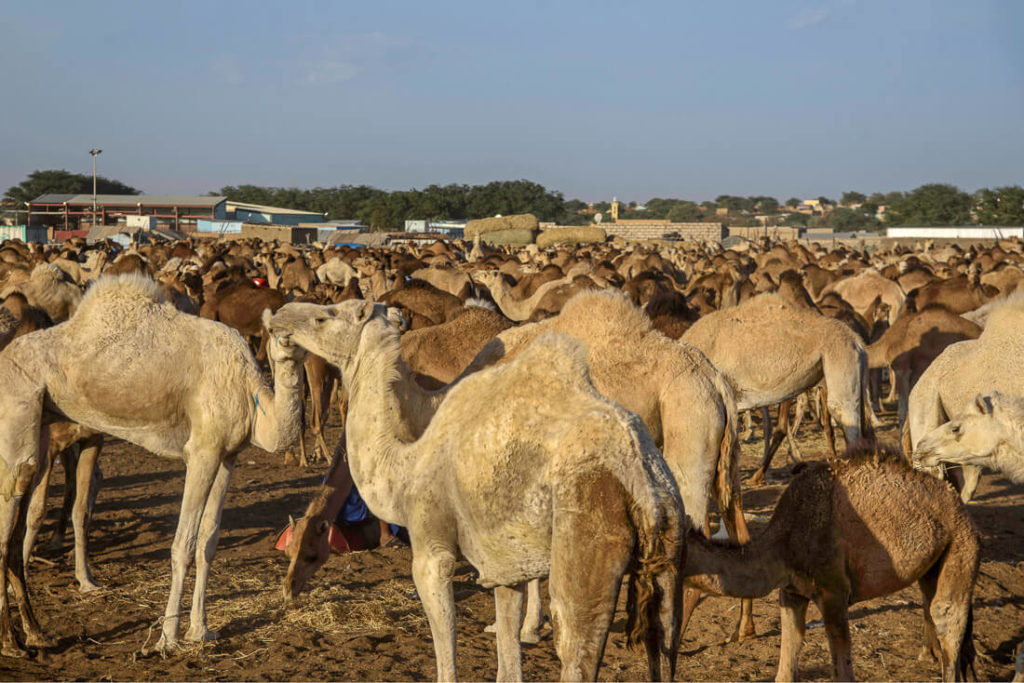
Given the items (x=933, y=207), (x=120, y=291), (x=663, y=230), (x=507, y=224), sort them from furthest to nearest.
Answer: (x=933, y=207), (x=663, y=230), (x=507, y=224), (x=120, y=291)

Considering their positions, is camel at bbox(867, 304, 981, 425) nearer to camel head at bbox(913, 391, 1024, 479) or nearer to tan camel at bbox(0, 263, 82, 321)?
camel head at bbox(913, 391, 1024, 479)

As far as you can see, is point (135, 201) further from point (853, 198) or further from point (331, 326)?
A: point (853, 198)

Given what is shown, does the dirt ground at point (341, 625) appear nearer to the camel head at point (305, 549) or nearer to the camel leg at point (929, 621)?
the camel leg at point (929, 621)

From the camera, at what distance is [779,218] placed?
132 meters

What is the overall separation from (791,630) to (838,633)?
39cm

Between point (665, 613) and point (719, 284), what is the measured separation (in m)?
15.9

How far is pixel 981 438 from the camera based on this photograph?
6613 mm

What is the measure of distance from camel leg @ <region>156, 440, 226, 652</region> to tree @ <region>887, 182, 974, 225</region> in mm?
82834

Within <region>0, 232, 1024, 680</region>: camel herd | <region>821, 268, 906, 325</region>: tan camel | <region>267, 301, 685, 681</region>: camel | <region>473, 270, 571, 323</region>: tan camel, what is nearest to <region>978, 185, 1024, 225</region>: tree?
<region>821, 268, 906, 325</region>: tan camel

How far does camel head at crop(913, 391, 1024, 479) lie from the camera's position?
6.53 metres

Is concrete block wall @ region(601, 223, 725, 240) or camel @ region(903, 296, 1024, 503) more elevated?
concrete block wall @ region(601, 223, 725, 240)

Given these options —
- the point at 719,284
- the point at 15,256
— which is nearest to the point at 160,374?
the point at 719,284

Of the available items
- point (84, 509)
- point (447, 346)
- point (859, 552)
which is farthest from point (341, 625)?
point (859, 552)

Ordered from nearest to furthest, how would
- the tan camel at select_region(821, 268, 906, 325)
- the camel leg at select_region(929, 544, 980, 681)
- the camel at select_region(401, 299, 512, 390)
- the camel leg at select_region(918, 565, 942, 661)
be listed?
the camel leg at select_region(929, 544, 980, 681)
the camel leg at select_region(918, 565, 942, 661)
the camel at select_region(401, 299, 512, 390)
the tan camel at select_region(821, 268, 906, 325)
